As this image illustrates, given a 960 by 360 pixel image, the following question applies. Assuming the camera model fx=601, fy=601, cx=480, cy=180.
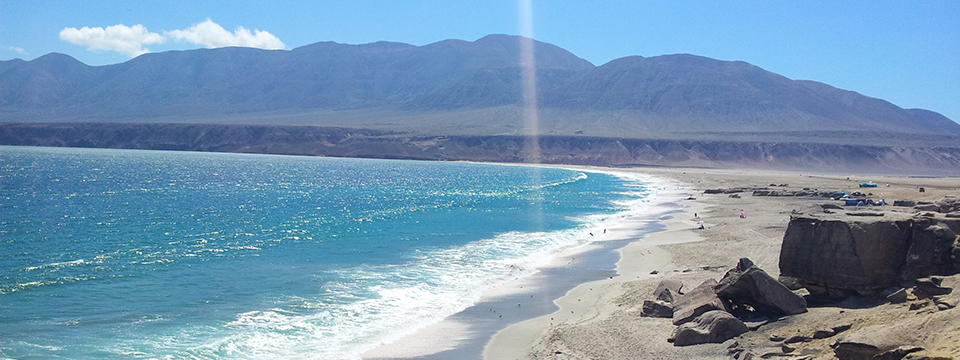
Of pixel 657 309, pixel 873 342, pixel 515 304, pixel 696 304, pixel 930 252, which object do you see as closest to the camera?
pixel 873 342

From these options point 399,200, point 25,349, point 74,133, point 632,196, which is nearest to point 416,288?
point 25,349

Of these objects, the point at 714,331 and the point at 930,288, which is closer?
the point at 930,288

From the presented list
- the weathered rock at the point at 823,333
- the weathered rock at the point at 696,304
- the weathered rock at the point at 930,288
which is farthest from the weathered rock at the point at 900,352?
the weathered rock at the point at 696,304

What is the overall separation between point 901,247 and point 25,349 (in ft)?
61.1

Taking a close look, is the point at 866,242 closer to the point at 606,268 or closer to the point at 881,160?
the point at 606,268

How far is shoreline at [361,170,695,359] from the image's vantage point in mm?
13508

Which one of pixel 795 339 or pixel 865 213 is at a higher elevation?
pixel 865 213

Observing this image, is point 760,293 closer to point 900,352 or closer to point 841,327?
point 841,327

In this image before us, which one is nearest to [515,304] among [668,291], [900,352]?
[668,291]

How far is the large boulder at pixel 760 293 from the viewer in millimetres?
12148

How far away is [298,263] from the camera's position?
907 inches

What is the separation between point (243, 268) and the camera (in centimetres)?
2186

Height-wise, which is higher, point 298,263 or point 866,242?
point 866,242

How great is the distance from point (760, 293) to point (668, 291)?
2695 mm
